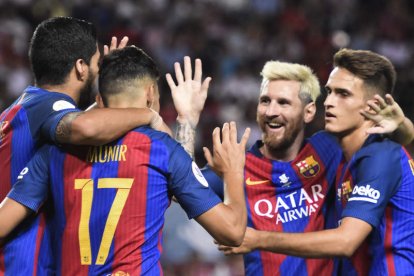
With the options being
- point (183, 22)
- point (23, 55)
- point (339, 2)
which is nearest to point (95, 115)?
point (23, 55)

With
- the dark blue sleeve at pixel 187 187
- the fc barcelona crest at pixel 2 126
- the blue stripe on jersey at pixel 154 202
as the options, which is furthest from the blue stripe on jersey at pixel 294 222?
the fc barcelona crest at pixel 2 126

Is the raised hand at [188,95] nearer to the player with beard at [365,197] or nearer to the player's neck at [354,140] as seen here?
the player with beard at [365,197]

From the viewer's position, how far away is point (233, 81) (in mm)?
13648

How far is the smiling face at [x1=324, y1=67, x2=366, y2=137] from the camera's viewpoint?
17.1 ft

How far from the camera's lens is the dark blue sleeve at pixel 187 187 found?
4277mm

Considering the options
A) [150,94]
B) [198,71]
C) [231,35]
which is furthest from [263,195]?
[231,35]

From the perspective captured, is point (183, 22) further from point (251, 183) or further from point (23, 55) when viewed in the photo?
point (251, 183)

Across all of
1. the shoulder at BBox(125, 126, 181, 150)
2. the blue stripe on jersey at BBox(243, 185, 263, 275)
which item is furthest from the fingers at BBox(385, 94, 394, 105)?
the shoulder at BBox(125, 126, 181, 150)

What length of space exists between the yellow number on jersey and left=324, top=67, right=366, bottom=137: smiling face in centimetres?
167

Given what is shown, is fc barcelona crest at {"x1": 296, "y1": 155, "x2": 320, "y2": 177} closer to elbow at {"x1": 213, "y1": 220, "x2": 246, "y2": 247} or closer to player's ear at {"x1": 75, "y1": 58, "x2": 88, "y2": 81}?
elbow at {"x1": 213, "y1": 220, "x2": 246, "y2": 247}

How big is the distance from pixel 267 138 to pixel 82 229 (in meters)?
1.98

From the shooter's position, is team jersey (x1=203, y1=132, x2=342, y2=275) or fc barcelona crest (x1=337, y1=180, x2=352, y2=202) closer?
fc barcelona crest (x1=337, y1=180, x2=352, y2=202)

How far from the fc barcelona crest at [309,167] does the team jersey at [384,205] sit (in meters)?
0.59

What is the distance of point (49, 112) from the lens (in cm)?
446
